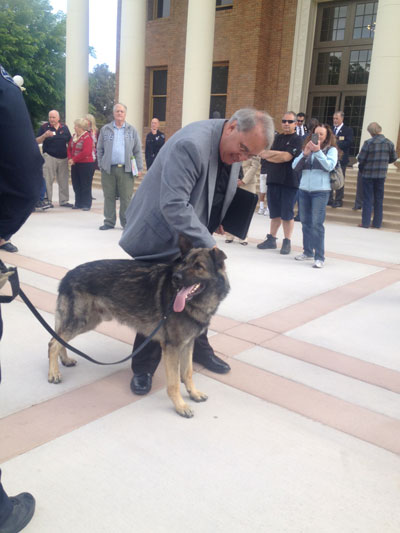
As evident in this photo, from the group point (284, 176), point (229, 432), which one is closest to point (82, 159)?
point (284, 176)

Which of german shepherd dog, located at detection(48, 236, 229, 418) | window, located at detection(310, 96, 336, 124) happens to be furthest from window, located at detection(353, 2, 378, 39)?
german shepherd dog, located at detection(48, 236, 229, 418)

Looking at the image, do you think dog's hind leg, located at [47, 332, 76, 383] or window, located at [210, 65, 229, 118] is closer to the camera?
dog's hind leg, located at [47, 332, 76, 383]

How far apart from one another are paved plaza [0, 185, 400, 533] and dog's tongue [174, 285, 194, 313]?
74 cm

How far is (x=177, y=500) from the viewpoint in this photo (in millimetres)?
2268

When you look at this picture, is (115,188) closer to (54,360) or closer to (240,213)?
(240,213)

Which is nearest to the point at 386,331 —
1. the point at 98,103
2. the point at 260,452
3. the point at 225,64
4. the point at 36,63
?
the point at 260,452

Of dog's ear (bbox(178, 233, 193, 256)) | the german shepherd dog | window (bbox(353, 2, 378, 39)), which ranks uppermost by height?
window (bbox(353, 2, 378, 39))

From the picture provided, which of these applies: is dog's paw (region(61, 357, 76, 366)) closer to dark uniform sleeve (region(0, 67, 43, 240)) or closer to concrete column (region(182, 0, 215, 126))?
dark uniform sleeve (region(0, 67, 43, 240))

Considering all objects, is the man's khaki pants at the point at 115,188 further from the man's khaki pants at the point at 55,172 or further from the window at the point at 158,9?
the window at the point at 158,9

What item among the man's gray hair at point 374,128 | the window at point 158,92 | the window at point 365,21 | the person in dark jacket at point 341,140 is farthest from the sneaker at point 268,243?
the window at point 158,92

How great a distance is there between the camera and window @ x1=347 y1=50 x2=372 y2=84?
16.7 m

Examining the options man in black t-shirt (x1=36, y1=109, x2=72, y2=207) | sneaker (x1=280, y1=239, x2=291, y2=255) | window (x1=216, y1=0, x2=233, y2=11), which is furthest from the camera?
window (x1=216, y1=0, x2=233, y2=11)

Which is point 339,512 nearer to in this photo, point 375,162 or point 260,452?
point 260,452

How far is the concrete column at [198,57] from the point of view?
15516mm
